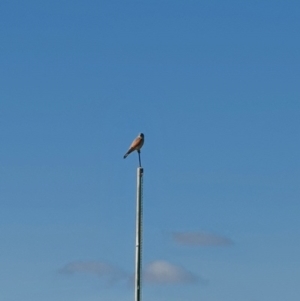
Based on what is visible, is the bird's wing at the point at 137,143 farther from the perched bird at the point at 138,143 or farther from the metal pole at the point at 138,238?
the metal pole at the point at 138,238

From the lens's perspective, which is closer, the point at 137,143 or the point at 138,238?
the point at 138,238

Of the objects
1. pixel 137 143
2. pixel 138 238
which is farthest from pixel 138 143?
Result: pixel 138 238

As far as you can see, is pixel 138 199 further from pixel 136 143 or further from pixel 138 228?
pixel 136 143

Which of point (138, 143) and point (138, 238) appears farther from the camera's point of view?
point (138, 143)

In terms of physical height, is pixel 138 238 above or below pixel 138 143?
below

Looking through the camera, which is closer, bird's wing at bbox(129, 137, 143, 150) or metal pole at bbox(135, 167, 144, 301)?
metal pole at bbox(135, 167, 144, 301)

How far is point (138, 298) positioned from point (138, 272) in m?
1.11

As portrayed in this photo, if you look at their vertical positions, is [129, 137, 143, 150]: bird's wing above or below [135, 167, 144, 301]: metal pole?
above

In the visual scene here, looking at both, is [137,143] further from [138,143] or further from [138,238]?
[138,238]

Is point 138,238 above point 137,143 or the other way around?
the other way around

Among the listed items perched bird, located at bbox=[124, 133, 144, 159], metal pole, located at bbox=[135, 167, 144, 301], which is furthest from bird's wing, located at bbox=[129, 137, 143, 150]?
metal pole, located at bbox=[135, 167, 144, 301]

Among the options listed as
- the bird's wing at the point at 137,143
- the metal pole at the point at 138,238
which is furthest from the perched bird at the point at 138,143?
the metal pole at the point at 138,238

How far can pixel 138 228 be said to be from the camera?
43.1m

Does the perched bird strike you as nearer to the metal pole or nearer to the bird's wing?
the bird's wing
